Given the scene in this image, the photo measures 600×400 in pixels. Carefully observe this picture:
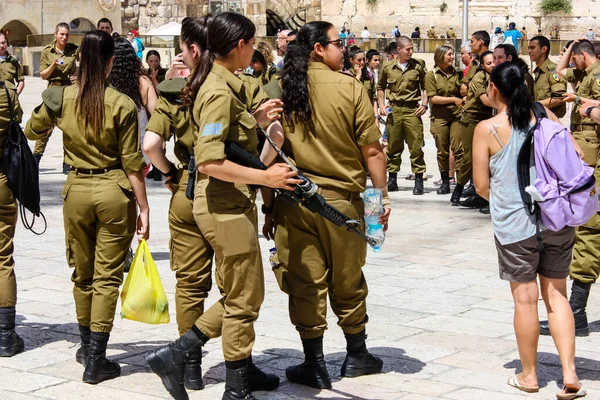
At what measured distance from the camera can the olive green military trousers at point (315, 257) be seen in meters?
5.34

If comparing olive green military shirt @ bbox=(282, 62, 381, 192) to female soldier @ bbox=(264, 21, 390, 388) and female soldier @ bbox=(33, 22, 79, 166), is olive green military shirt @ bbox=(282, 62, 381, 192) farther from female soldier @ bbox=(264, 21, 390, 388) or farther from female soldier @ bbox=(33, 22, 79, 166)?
female soldier @ bbox=(33, 22, 79, 166)

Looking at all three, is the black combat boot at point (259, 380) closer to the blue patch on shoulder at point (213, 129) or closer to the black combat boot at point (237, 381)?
the black combat boot at point (237, 381)

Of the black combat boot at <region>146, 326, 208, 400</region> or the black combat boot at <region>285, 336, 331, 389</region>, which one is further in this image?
the black combat boot at <region>285, 336, 331, 389</region>

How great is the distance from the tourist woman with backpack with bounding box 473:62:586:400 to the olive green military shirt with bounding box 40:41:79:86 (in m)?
9.65

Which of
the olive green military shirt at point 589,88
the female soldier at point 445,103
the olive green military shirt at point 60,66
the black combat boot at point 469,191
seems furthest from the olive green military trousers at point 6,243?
the olive green military shirt at point 60,66

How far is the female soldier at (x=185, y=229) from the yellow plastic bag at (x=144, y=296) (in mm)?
166

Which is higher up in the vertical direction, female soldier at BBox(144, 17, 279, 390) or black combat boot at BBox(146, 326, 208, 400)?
female soldier at BBox(144, 17, 279, 390)

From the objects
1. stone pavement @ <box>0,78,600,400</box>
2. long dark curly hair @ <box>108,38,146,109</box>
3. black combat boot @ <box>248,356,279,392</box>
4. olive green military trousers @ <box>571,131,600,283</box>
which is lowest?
stone pavement @ <box>0,78,600,400</box>

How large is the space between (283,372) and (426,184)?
8.31 meters

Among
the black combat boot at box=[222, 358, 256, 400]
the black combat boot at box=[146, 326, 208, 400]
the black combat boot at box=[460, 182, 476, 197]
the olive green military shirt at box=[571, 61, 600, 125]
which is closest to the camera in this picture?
the black combat boot at box=[222, 358, 256, 400]

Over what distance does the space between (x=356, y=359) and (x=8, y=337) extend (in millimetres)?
2070

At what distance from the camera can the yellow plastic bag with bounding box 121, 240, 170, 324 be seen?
5.66 metres

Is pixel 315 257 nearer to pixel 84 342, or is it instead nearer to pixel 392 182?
pixel 84 342

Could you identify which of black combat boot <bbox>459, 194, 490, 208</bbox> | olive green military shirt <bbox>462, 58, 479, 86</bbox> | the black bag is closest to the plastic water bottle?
the black bag
